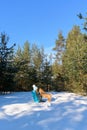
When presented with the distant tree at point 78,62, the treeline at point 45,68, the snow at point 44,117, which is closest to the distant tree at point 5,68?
the treeline at point 45,68

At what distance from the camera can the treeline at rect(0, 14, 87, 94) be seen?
29.1 m

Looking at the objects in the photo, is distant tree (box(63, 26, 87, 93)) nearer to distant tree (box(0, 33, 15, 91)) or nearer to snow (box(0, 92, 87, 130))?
distant tree (box(0, 33, 15, 91))

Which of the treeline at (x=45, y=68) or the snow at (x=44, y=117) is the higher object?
the treeline at (x=45, y=68)

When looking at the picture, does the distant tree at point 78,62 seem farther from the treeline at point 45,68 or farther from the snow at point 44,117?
the snow at point 44,117

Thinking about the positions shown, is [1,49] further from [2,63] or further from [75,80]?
[75,80]

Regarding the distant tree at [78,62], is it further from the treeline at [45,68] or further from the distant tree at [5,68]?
the distant tree at [5,68]

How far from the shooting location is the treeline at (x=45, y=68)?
29125 mm

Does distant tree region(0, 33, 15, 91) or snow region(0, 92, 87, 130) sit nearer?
snow region(0, 92, 87, 130)

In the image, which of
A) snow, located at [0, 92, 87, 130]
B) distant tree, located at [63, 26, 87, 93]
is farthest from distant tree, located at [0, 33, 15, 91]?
snow, located at [0, 92, 87, 130]

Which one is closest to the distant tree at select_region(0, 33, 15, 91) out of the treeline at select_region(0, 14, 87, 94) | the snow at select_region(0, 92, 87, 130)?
the treeline at select_region(0, 14, 87, 94)

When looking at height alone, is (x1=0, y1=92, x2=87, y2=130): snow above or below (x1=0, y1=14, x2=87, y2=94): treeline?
below

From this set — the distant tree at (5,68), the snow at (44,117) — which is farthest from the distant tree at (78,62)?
the snow at (44,117)

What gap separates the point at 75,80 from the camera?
3078cm

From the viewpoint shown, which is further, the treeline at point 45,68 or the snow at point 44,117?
Answer: the treeline at point 45,68
